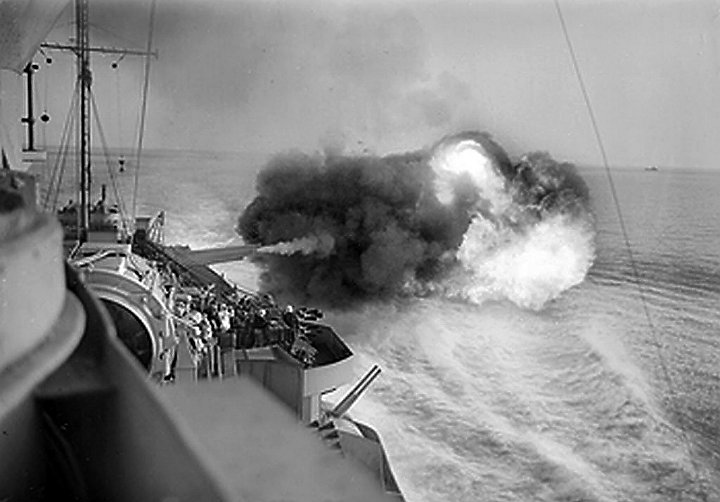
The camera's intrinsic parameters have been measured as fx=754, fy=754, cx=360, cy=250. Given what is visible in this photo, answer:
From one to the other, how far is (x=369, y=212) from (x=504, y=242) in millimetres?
2025

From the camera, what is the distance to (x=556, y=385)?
315 inches

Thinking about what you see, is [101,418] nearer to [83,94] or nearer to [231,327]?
[231,327]

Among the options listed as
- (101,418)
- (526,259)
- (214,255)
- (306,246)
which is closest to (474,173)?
(526,259)

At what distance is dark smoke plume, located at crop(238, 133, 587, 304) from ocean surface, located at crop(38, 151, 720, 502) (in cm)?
54

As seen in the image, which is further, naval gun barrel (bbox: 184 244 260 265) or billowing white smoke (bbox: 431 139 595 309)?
billowing white smoke (bbox: 431 139 595 309)

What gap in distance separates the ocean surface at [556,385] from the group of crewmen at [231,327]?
157 centimetres

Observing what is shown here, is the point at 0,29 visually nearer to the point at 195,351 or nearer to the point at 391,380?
the point at 195,351

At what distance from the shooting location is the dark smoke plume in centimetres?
930

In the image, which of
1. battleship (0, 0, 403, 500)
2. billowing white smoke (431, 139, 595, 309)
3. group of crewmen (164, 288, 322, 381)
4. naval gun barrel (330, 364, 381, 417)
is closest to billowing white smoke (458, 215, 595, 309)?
billowing white smoke (431, 139, 595, 309)

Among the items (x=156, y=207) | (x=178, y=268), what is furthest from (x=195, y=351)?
(x=156, y=207)

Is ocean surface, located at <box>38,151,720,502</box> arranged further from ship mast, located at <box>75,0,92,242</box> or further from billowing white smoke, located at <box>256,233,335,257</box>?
ship mast, located at <box>75,0,92,242</box>

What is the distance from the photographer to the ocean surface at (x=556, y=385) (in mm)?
5836

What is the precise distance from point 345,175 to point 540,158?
2.45 m

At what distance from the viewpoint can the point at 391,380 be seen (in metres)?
7.73
